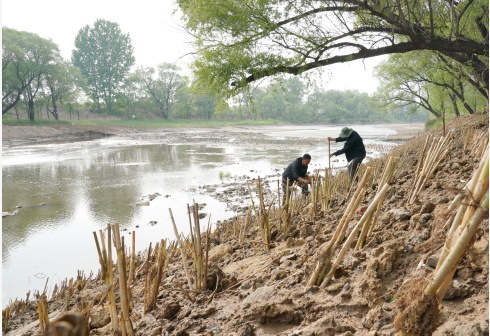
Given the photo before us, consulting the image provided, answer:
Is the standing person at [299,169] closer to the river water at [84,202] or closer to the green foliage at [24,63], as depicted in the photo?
the river water at [84,202]

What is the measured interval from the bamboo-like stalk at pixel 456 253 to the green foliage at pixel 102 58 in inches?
2400

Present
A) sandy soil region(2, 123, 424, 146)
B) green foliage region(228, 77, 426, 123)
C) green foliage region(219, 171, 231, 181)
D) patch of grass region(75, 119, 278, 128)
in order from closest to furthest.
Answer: green foliage region(219, 171, 231, 181), sandy soil region(2, 123, 424, 146), patch of grass region(75, 119, 278, 128), green foliage region(228, 77, 426, 123)

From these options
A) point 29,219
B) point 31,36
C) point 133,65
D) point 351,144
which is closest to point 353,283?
point 351,144

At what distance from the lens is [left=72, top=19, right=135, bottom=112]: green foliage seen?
58562 millimetres

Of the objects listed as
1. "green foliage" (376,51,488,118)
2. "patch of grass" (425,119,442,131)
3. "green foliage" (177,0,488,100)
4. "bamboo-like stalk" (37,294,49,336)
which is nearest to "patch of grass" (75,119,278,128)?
"green foliage" (376,51,488,118)

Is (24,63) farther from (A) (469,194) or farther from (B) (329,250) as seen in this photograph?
(A) (469,194)

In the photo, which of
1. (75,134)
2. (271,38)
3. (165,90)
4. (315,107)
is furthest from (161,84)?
(271,38)

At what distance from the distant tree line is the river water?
11.2 feet

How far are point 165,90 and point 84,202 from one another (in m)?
51.5

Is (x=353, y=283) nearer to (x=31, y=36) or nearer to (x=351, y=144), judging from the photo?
(x=351, y=144)

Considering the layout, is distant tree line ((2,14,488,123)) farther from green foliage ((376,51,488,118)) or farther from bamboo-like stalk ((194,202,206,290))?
bamboo-like stalk ((194,202,206,290))

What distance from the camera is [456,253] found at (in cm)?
Result: 173

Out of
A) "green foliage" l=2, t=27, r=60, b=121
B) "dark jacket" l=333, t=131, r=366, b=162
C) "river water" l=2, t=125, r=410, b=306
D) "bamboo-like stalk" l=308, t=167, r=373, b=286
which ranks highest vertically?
"green foliage" l=2, t=27, r=60, b=121

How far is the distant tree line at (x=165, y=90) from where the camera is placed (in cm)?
2183
